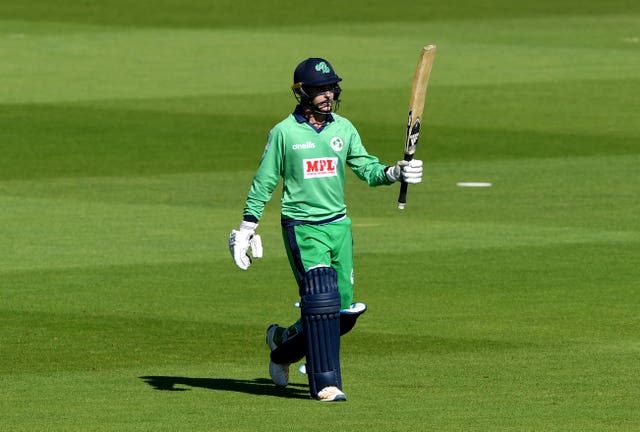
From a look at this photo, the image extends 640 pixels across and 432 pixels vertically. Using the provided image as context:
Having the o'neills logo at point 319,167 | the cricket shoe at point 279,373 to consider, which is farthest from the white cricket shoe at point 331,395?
the o'neills logo at point 319,167

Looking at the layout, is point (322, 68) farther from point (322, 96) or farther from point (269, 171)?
point (269, 171)

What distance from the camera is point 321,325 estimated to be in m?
11.0

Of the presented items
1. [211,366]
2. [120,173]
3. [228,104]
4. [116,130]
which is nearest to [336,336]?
[211,366]

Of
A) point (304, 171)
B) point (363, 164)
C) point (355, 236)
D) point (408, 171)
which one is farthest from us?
point (355, 236)

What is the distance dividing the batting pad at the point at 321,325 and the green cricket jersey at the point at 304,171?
1.39 ft

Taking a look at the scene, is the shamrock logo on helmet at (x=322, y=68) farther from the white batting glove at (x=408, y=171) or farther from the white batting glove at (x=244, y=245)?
the white batting glove at (x=244, y=245)

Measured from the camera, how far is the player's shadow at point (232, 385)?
37.3 ft

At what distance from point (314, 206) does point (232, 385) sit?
1260 millimetres

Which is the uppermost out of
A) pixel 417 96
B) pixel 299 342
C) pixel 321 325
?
pixel 417 96

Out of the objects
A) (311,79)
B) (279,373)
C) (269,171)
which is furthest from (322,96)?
(279,373)

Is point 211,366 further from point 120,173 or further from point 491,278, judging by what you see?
point 120,173

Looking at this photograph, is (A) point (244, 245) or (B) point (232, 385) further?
(B) point (232, 385)

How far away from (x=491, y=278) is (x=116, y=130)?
12859mm

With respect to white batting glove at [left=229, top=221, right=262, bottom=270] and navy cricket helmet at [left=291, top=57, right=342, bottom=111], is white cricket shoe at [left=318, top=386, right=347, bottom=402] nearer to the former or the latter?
white batting glove at [left=229, top=221, right=262, bottom=270]
